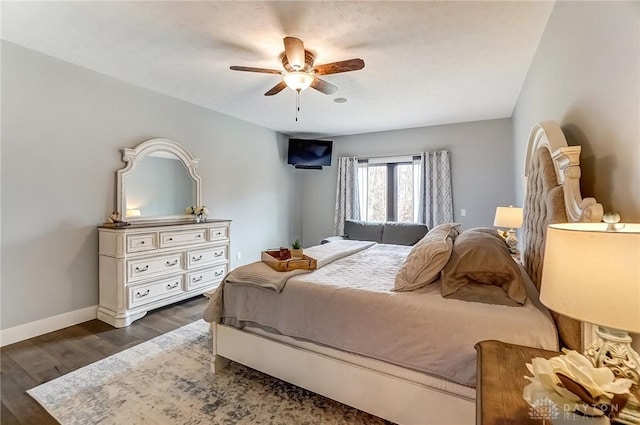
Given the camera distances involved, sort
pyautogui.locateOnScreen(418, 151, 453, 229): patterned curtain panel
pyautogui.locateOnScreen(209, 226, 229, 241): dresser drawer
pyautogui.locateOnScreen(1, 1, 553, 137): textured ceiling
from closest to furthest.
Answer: pyautogui.locateOnScreen(1, 1, 553, 137): textured ceiling
pyautogui.locateOnScreen(209, 226, 229, 241): dresser drawer
pyautogui.locateOnScreen(418, 151, 453, 229): patterned curtain panel

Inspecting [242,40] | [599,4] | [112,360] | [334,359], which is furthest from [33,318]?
[599,4]

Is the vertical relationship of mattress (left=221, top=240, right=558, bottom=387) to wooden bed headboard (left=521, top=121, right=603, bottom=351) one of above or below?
below

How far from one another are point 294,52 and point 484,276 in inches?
83.0

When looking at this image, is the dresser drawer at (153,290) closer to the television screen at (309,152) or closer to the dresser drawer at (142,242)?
the dresser drawer at (142,242)

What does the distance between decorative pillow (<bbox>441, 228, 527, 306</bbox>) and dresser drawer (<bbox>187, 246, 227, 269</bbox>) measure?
3.19 meters

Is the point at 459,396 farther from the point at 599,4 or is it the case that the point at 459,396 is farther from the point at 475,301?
the point at 599,4

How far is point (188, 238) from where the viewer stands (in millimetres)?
3783

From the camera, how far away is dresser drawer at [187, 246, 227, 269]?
3812mm

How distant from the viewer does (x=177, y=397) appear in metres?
1.98

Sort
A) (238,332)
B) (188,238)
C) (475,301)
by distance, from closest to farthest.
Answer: (475,301), (238,332), (188,238)

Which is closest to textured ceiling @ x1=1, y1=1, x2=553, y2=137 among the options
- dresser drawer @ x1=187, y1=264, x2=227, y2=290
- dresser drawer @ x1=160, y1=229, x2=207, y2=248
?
dresser drawer @ x1=160, y1=229, x2=207, y2=248

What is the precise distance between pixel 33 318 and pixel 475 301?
393 centimetres

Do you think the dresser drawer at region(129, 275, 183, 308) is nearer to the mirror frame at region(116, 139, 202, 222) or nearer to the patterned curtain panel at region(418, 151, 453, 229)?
the mirror frame at region(116, 139, 202, 222)

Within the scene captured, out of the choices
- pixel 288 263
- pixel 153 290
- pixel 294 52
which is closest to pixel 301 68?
pixel 294 52
